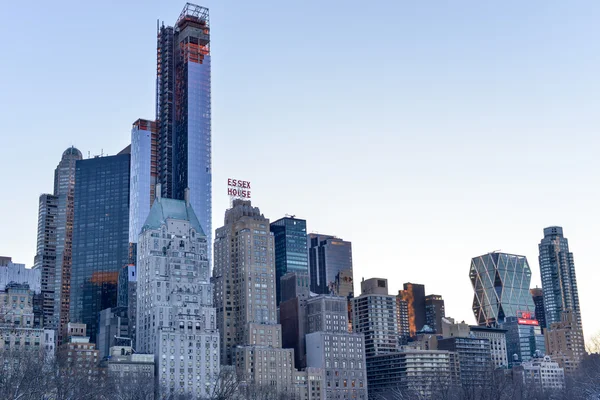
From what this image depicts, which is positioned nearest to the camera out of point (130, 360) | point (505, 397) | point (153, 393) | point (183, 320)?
point (505, 397)

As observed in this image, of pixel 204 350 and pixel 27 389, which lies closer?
pixel 27 389

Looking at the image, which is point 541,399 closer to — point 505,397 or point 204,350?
point 505,397

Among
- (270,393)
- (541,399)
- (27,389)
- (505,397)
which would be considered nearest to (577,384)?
(541,399)

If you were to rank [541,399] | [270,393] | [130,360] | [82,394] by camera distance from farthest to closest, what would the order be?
[130,360], [270,393], [541,399], [82,394]

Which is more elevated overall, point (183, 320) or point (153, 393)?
point (183, 320)

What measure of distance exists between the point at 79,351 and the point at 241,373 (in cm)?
4026

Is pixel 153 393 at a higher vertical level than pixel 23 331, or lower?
lower

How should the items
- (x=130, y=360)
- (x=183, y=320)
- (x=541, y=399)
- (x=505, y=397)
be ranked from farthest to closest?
(x=183, y=320) → (x=130, y=360) → (x=541, y=399) → (x=505, y=397)

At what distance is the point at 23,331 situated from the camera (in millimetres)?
194000

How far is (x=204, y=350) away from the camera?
197000mm

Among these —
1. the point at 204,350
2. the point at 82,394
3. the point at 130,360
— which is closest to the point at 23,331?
the point at 130,360

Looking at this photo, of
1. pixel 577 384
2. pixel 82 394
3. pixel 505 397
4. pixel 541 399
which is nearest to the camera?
pixel 82 394

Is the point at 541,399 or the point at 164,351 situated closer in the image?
the point at 541,399

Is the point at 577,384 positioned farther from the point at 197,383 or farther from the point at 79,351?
the point at 79,351
